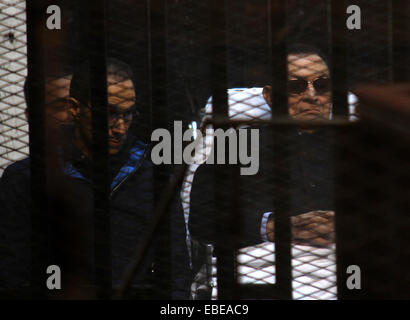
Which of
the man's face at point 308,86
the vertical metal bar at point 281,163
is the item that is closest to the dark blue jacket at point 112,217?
the vertical metal bar at point 281,163

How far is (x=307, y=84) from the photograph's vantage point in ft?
5.81

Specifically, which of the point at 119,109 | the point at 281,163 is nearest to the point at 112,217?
the point at 119,109

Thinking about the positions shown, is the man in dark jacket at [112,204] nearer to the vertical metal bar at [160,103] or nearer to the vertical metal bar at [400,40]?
the vertical metal bar at [160,103]

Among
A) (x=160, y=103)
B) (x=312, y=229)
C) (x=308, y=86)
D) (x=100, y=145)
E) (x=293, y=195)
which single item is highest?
(x=308, y=86)

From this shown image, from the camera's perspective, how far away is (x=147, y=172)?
1725 millimetres

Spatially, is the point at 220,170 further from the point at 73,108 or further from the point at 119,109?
the point at 73,108

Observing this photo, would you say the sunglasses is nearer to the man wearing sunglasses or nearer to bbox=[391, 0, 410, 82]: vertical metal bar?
the man wearing sunglasses

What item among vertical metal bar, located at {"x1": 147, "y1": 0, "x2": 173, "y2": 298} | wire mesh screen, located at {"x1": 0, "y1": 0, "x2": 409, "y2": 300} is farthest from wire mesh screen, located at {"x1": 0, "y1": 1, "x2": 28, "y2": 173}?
vertical metal bar, located at {"x1": 147, "y1": 0, "x2": 173, "y2": 298}

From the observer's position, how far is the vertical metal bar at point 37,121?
A: 1639mm

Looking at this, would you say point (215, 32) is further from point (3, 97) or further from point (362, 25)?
point (3, 97)

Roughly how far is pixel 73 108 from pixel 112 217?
0.39m

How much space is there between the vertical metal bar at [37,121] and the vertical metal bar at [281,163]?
0.75 m

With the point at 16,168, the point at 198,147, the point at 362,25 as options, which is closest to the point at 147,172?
the point at 198,147

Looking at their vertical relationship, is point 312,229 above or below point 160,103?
below
